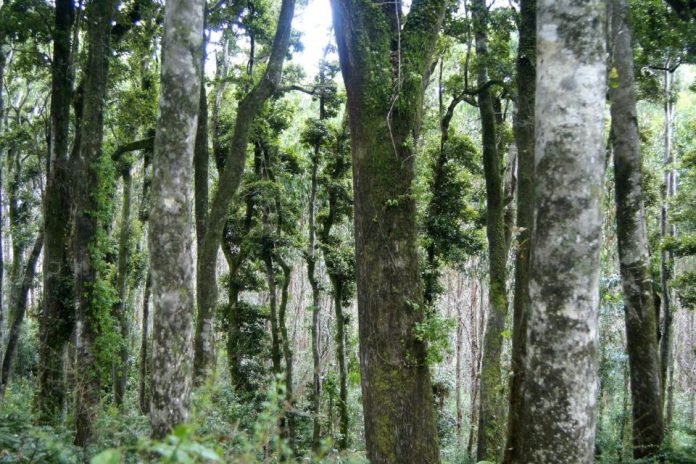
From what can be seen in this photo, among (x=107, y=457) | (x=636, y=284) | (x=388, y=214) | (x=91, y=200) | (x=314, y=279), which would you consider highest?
(x=91, y=200)

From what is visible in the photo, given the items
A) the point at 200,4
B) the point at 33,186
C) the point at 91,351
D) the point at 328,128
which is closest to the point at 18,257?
the point at 33,186

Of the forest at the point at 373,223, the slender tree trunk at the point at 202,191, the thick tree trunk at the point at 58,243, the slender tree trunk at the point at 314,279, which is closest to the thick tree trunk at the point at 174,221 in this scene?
the forest at the point at 373,223

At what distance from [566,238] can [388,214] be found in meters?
2.39

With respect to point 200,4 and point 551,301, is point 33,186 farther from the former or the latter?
point 551,301

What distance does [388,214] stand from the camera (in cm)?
525

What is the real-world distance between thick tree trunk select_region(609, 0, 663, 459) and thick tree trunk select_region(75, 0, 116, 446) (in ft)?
23.6

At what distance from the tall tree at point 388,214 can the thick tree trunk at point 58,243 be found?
237 inches

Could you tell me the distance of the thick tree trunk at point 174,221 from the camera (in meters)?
4.61

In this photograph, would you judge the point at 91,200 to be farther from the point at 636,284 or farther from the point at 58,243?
the point at 636,284

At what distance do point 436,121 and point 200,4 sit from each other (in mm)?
10031

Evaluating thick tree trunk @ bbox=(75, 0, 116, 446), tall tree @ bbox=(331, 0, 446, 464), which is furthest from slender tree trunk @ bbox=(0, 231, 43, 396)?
tall tree @ bbox=(331, 0, 446, 464)

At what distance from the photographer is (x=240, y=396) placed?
50.7 ft

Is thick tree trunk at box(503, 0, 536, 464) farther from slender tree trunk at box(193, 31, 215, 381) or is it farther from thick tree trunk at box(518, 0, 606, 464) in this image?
slender tree trunk at box(193, 31, 215, 381)

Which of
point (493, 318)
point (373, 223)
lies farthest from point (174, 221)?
point (493, 318)
